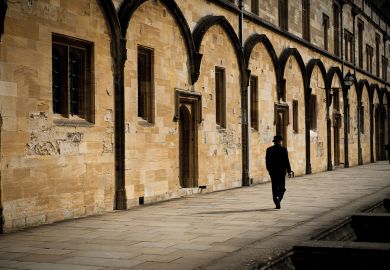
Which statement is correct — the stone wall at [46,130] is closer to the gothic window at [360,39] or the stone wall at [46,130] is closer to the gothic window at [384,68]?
the gothic window at [360,39]

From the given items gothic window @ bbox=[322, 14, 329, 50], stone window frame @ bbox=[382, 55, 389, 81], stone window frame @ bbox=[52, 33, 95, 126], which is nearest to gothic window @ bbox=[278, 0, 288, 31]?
gothic window @ bbox=[322, 14, 329, 50]

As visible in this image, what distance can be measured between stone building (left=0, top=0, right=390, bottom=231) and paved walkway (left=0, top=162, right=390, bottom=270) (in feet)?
2.36

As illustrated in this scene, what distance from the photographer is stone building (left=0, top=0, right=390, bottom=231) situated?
9734 millimetres

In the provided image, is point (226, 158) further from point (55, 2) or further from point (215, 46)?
point (55, 2)

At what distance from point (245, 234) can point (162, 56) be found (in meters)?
6.44

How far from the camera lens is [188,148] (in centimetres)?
1534

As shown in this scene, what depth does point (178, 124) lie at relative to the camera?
47.9 ft

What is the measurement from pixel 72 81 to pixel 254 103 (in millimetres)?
8946

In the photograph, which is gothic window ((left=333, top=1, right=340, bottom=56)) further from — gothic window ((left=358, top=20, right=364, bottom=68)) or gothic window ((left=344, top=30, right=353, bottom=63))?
gothic window ((left=358, top=20, right=364, bottom=68))

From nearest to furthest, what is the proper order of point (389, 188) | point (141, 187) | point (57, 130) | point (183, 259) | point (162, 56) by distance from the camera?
point (183, 259) → point (57, 130) → point (141, 187) → point (162, 56) → point (389, 188)

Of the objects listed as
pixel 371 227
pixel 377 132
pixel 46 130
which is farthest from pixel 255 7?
pixel 377 132

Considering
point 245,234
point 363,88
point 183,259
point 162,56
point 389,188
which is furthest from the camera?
point 363,88

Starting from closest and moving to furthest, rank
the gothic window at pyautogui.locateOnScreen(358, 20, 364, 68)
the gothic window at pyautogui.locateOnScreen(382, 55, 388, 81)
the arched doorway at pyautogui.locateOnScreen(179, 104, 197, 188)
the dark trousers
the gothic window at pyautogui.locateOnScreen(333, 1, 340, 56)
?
1. the dark trousers
2. the arched doorway at pyautogui.locateOnScreen(179, 104, 197, 188)
3. the gothic window at pyautogui.locateOnScreen(333, 1, 340, 56)
4. the gothic window at pyautogui.locateOnScreen(358, 20, 364, 68)
5. the gothic window at pyautogui.locateOnScreen(382, 55, 388, 81)

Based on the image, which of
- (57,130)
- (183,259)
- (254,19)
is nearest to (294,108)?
(254,19)
